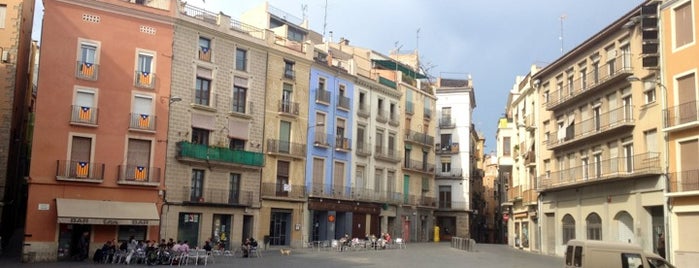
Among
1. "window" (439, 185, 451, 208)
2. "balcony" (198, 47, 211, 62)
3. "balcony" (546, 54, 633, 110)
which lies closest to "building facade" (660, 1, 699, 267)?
"balcony" (546, 54, 633, 110)

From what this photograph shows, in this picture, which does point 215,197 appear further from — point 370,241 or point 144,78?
point 370,241

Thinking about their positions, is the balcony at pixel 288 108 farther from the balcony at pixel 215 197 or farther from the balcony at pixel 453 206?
the balcony at pixel 453 206

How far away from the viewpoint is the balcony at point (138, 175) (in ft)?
112

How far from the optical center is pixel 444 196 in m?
66.1

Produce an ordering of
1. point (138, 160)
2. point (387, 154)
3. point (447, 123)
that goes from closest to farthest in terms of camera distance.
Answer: point (138, 160)
point (387, 154)
point (447, 123)

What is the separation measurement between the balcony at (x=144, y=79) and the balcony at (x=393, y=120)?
23.6 metres

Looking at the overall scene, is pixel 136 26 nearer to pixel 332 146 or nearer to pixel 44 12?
pixel 44 12

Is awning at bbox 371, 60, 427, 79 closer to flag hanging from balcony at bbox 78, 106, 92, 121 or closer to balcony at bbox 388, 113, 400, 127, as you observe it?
balcony at bbox 388, 113, 400, 127

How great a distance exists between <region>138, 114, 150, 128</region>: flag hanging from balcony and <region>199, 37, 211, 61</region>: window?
5269 millimetres

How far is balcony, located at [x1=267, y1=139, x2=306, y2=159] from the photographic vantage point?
138ft

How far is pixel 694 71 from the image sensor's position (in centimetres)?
2764

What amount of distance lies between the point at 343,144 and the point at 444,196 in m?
20.6

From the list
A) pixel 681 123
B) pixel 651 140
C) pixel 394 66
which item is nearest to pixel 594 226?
pixel 651 140

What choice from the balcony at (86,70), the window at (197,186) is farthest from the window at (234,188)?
the balcony at (86,70)
